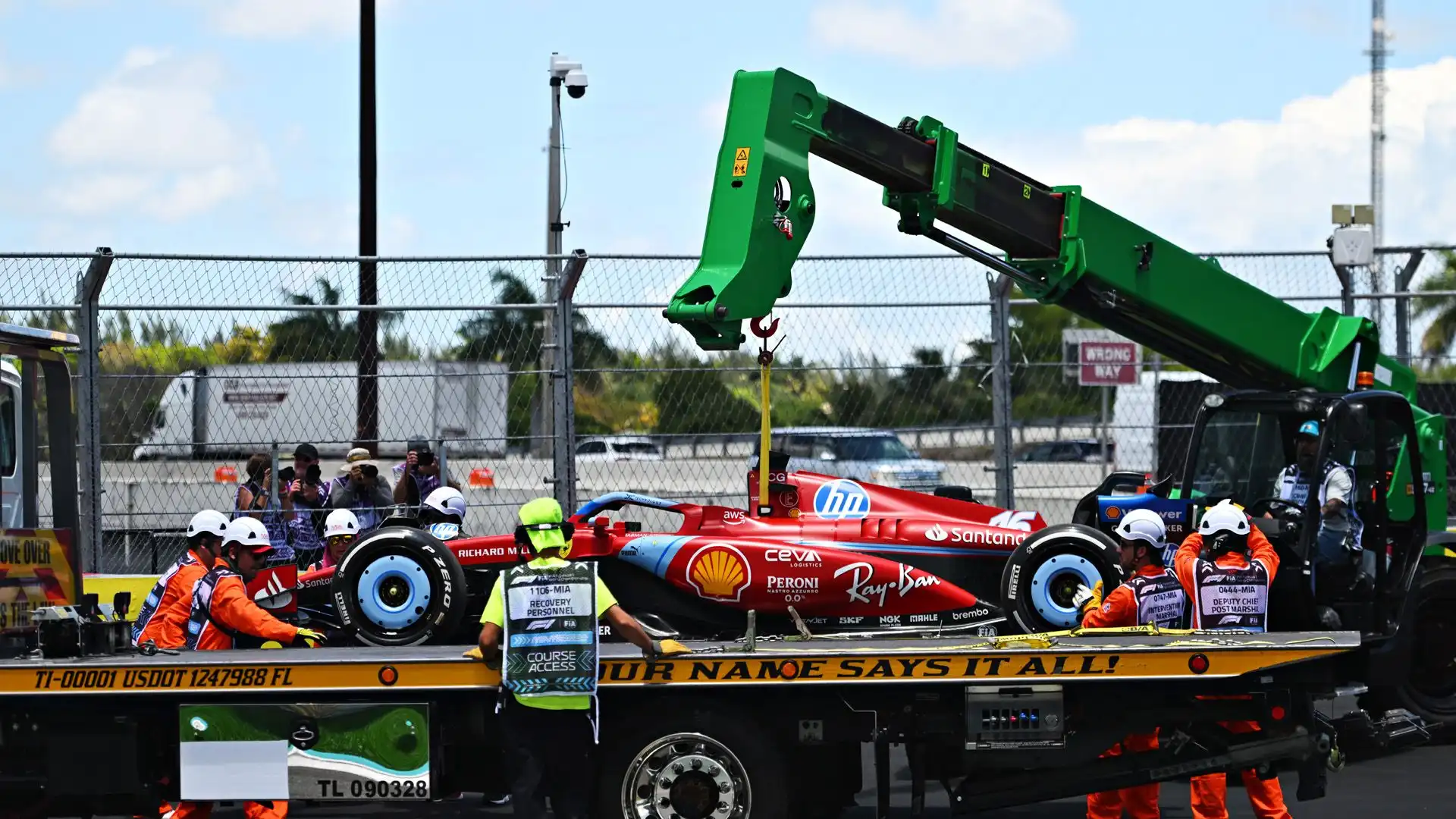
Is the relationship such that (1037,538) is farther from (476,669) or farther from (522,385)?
(522,385)

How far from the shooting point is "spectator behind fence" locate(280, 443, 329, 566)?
499 inches

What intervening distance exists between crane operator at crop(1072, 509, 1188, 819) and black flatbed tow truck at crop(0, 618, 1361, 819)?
0.55m

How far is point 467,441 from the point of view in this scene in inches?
500

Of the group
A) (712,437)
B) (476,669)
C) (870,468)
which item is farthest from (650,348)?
(476,669)

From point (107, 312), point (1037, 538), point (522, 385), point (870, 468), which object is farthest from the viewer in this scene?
point (870, 468)

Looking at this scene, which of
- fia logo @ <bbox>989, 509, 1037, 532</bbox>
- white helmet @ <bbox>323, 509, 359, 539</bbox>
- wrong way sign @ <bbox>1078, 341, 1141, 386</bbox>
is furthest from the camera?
wrong way sign @ <bbox>1078, 341, 1141, 386</bbox>

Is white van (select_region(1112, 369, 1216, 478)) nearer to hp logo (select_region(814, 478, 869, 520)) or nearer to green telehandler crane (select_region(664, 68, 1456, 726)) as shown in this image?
green telehandler crane (select_region(664, 68, 1456, 726))

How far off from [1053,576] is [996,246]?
6.08 ft

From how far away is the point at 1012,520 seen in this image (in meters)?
10.4

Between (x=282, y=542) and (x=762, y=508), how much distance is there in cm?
421

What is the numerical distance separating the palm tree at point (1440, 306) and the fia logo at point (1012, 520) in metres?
5.25

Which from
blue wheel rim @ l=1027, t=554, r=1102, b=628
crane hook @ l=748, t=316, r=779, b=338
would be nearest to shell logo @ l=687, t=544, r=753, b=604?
crane hook @ l=748, t=316, r=779, b=338

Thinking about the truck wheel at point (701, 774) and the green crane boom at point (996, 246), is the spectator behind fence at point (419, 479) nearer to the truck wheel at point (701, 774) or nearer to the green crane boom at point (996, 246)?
the green crane boom at point (996, 246)

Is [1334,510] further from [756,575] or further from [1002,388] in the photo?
[1002,388]
